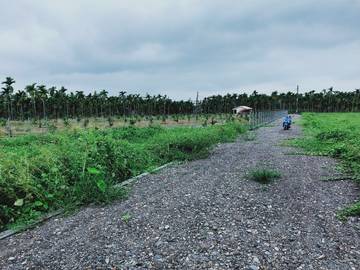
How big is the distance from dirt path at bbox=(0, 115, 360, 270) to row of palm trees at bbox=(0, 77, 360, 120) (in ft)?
175

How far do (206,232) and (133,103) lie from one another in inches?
2795

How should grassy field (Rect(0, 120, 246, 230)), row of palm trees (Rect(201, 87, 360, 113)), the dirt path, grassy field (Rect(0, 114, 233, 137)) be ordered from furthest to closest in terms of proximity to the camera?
row of palm trees (Rect(201, 87, 360, 113)), grassy field (Rect(0, 114, 233, 137)), grassy field (Rect(0, 120, 246, 230)), the dirt path

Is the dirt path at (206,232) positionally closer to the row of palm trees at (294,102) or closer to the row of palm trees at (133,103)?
the row of palm trees at (133,103)

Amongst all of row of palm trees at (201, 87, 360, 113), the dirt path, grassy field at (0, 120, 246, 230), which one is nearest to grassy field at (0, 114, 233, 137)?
Result: grassy field at (0, 120, 246, 230)

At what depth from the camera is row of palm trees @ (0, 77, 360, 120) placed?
2361 inches

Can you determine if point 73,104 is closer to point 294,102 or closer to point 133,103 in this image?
point 133,103

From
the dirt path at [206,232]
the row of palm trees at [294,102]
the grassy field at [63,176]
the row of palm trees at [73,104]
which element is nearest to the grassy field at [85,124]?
the row of palm trees at [73,104]

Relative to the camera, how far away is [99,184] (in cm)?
628

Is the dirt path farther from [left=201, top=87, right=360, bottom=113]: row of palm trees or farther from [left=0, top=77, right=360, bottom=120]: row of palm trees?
[left=201, top=87, right=360, bottom=113]: row of palm trees

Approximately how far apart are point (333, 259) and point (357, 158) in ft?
21.1

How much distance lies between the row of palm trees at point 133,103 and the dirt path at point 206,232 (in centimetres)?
5321

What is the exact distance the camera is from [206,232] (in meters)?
4.70

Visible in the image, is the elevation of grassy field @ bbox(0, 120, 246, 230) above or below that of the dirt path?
above

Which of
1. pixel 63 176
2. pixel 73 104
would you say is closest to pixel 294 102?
pixel 73 104
